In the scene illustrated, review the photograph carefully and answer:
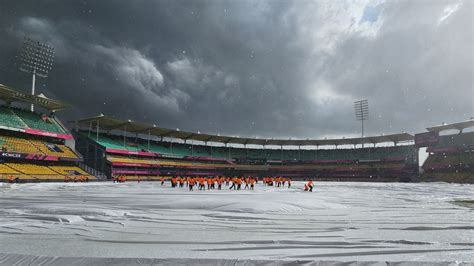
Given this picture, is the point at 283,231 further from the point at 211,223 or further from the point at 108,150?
the point at 108,150

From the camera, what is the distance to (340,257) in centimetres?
454

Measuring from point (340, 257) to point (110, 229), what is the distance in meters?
4.75

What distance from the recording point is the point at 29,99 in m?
54.6

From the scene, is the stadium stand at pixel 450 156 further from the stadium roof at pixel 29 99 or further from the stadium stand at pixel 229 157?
the stadium roof at pixel 29 99

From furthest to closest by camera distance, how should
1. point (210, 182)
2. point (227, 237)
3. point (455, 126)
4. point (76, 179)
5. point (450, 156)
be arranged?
point (450, 156), point (455, 126), point (76, 179), point (210, 182), point (227, 237)

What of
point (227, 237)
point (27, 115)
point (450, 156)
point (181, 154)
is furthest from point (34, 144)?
point (450, 156)

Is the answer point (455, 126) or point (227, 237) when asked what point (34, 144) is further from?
point (455, 126)

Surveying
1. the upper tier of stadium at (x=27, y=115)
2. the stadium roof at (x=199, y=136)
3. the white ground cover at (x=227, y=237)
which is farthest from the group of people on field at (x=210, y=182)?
the stadium roof at (x=199, y=136)

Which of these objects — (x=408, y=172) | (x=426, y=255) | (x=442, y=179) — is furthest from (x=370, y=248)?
(x=408, y=172)

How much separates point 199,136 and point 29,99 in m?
37.1

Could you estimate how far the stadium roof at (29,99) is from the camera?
49.8 meters

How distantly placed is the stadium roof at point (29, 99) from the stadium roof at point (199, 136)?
546 centimetres

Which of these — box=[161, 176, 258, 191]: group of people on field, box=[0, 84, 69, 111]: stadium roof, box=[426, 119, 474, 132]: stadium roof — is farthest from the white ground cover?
box=[426, 119, 474, 132]: stadium roof

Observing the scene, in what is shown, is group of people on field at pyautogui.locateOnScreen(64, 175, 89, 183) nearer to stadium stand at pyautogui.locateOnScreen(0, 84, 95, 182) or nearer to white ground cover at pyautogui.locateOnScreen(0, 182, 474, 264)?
stadium stand at pyautogui.locateOnScreen(0, 84, 95, 182)
